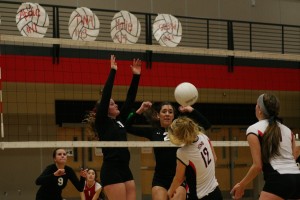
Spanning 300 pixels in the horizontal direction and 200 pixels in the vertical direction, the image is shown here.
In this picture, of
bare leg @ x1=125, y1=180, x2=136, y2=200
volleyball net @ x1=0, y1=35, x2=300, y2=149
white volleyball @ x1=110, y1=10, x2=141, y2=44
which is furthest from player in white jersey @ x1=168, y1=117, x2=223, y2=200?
white volleyball @ x1=110, y1=10, x2=141, y2=44

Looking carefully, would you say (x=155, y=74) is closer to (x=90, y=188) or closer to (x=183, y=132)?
(x=90, y=188)

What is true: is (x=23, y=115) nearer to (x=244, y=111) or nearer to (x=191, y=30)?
(x=191, y=30)

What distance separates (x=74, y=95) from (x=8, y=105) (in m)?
1.53

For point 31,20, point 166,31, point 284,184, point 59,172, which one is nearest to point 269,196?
point 284,184

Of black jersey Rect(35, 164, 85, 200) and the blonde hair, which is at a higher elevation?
the blonde hair

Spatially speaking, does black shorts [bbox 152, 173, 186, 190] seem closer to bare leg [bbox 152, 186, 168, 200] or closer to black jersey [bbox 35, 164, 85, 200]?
bare leg [bbox 152, 186, 168, 200]

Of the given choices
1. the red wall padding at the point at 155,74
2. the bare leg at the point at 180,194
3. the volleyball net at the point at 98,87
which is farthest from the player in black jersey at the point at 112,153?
the red wall padding at the point at 155,74

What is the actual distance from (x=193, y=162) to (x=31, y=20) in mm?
7198

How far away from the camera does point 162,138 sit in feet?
20.4

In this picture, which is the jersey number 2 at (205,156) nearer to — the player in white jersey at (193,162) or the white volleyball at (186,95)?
the player in white jersey at (193,162)

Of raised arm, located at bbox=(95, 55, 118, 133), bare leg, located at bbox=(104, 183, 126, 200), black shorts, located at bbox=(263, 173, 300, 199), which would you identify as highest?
raised arm, located at bbox=(95, 55, 118, 133)

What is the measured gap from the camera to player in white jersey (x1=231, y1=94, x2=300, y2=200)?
4480 mm

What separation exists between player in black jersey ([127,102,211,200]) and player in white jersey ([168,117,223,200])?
3.23ft

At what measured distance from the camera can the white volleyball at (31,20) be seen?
10773mm
